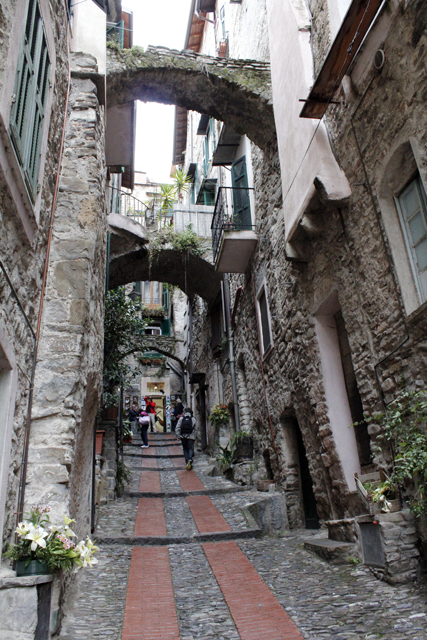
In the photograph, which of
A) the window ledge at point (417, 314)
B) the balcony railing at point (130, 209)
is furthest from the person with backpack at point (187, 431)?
the window ledge at point (417, 314)

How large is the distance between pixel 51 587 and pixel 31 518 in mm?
445

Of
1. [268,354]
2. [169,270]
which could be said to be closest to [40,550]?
[268,354]

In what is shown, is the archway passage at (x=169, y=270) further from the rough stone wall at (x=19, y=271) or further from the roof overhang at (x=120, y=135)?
the rough stone wall at (x=19, y=271)

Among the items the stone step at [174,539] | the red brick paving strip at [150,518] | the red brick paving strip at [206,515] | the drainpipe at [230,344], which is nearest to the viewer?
the stone step at [174,539]

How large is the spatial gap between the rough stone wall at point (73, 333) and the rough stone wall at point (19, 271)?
0.95 feet

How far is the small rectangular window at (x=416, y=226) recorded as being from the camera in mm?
4273

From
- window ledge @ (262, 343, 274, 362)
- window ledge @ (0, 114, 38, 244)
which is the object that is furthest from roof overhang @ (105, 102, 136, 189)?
window ledge @ (0, 114, 38, 244)

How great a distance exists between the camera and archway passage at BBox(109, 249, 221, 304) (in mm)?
13422

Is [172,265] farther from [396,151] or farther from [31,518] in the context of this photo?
[31,518]

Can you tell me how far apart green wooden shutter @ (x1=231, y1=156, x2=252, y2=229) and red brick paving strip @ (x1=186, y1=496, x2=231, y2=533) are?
5201mm

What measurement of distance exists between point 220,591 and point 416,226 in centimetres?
376

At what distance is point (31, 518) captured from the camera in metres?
3.17

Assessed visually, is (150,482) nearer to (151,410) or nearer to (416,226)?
(416,226)

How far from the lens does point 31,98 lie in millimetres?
3385
